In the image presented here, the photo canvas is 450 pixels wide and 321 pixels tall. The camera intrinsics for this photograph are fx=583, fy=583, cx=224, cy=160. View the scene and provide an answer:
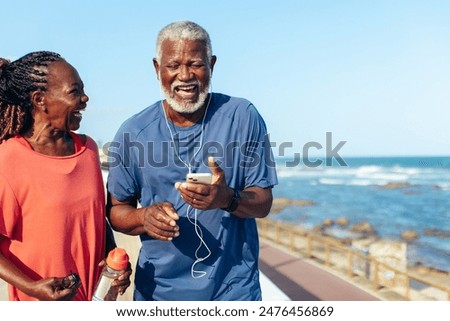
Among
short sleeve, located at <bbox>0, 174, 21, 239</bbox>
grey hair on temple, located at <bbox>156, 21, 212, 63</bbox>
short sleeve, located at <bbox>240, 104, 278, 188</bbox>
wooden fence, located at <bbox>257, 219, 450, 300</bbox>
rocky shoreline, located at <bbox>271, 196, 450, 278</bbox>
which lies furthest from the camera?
rocky shoreline, located at <bbox>271, 196, 450, 278</bbox>

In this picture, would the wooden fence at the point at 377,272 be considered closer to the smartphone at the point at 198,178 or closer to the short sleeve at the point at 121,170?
the short sleeve at the point at 121,170

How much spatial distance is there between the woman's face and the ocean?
25157 mm

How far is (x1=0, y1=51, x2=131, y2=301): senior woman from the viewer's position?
233cm

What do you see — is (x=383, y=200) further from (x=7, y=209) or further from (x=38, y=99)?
(x=7, y=209)

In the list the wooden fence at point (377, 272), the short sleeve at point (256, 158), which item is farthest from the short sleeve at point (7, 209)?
the wooden fence at point (377, 272)

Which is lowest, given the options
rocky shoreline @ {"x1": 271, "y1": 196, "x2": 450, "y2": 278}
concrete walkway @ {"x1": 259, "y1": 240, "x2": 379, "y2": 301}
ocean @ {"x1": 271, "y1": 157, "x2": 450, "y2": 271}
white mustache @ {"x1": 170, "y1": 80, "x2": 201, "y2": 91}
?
rocky shoreline @ {"x1": 271, "y1": 196, "x2": 450, "y2": 278}

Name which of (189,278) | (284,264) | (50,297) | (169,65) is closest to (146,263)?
(189,278)

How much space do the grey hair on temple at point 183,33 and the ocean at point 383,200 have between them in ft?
81.4

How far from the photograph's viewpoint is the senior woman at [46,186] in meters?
2.33

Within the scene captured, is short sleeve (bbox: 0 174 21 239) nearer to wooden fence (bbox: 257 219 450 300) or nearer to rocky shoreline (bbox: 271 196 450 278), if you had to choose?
wooden fence (bbox: 257 219 450 300)

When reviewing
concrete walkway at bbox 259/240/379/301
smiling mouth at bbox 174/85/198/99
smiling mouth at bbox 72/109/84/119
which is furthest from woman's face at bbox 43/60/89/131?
concrete walkway at bbox 259/240/379/301

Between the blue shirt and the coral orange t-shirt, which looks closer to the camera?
the coral orange t-shirt
